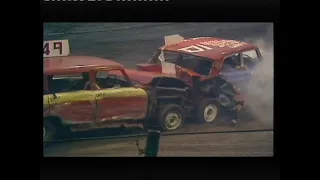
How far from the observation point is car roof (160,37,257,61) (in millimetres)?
5887

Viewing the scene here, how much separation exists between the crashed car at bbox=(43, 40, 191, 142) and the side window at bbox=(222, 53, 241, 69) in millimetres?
615

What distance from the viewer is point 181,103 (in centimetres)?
589

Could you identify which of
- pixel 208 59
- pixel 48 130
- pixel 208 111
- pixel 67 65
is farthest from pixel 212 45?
Result: pixel 48 130

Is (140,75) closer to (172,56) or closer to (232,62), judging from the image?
(172,56)

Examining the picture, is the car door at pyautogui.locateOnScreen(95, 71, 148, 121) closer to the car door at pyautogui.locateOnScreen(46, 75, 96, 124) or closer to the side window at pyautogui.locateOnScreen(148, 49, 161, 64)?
the car door at pyautogui.locateOnScreen(46, 75, 96, 124)

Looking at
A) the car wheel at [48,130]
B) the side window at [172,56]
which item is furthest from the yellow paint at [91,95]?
the side window at [172,56]

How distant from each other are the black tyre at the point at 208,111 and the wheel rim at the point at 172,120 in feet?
0.68

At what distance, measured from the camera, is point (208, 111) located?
589cm

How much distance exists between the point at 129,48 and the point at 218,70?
0.98 metres

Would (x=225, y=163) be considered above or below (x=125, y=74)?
below

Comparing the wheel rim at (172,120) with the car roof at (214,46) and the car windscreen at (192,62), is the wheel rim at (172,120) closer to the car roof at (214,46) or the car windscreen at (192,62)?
the car windscreen at (192,62)

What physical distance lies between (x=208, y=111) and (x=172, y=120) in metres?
0.40
